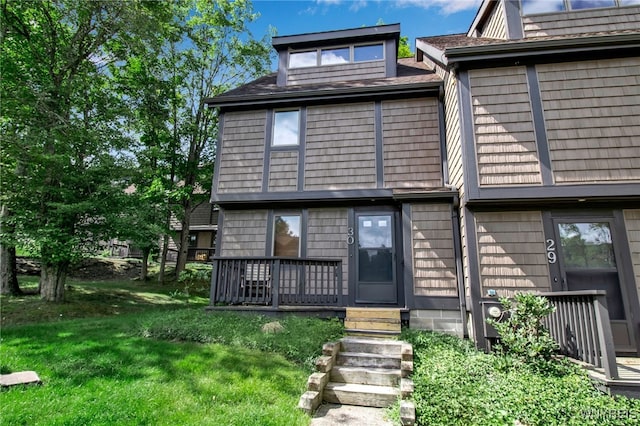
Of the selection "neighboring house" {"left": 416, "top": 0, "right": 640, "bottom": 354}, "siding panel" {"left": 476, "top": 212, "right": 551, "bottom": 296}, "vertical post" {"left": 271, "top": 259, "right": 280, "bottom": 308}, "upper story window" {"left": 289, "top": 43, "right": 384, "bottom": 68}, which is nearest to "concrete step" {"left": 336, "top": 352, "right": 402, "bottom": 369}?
"neighboring house" {"left": 416, "top": 0, "right": 640, "bottom": 354}

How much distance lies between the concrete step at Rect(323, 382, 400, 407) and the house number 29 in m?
3.65

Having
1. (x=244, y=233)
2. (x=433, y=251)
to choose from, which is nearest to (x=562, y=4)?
(x=433, y=251)

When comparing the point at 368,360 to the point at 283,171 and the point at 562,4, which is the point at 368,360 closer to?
the point at 283,171

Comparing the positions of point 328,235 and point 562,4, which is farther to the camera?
point 328,235

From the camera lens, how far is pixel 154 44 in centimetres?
1023

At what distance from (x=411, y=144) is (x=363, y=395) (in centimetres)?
571

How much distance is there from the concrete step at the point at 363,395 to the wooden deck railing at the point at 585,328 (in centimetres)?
236

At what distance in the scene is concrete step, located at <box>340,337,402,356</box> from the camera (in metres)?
4.62

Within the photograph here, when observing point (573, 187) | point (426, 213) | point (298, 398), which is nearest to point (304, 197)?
point (426, 213)

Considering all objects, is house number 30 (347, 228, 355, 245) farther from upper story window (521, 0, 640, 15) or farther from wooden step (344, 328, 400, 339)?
upper story window (521, 0, 640, 15)

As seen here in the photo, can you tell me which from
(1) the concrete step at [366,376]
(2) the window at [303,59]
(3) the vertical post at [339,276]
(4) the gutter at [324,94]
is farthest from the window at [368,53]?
(1) the concrete step at [366,376]

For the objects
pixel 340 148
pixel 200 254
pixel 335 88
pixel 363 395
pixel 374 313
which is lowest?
pixel 363 395

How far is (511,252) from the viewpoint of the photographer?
211 inches

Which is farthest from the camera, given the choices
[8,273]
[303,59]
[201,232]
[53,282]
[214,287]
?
[201,232]
